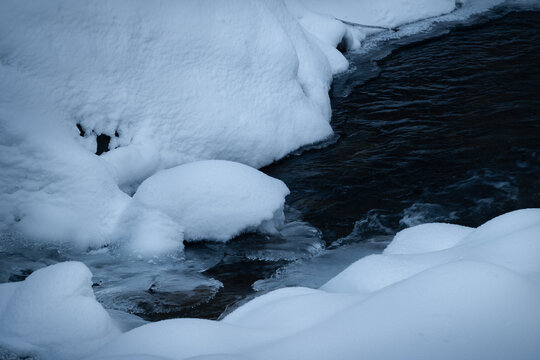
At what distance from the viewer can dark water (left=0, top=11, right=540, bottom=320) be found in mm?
4477

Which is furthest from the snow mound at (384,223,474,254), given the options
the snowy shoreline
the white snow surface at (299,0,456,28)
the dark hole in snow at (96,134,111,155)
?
the white snow surface at (299,0,456,28)

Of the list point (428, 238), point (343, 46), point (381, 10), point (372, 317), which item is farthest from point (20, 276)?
point (381, 10)

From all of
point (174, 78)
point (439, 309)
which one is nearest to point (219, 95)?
point (174, 78)

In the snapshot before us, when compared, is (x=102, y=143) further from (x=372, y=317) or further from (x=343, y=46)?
(x=343, y=46)

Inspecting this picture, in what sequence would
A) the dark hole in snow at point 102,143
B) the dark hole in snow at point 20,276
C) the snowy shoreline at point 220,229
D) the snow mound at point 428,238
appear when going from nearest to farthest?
the snowy shoreline at point 220,229 → the snow mound at point 428,238 → the dark hole in snow at point 20,276 → the dark hole in snow at point 102,143

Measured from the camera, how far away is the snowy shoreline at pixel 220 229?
206cm

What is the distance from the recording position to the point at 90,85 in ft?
18.1

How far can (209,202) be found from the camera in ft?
16.3

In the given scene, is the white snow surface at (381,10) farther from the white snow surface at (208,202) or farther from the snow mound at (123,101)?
the white snow surface at (208,202)

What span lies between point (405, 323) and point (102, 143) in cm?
419

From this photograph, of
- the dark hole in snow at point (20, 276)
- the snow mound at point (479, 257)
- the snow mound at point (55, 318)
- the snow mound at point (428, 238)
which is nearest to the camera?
the snow mound at point (479, 257)

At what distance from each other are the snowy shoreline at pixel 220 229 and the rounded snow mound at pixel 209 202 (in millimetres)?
12

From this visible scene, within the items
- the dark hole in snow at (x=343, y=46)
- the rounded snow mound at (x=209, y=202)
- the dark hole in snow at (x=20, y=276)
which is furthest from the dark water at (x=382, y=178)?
the dark hole in snow at (x=343, y=46)

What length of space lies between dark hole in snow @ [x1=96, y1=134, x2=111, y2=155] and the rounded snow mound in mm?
733
